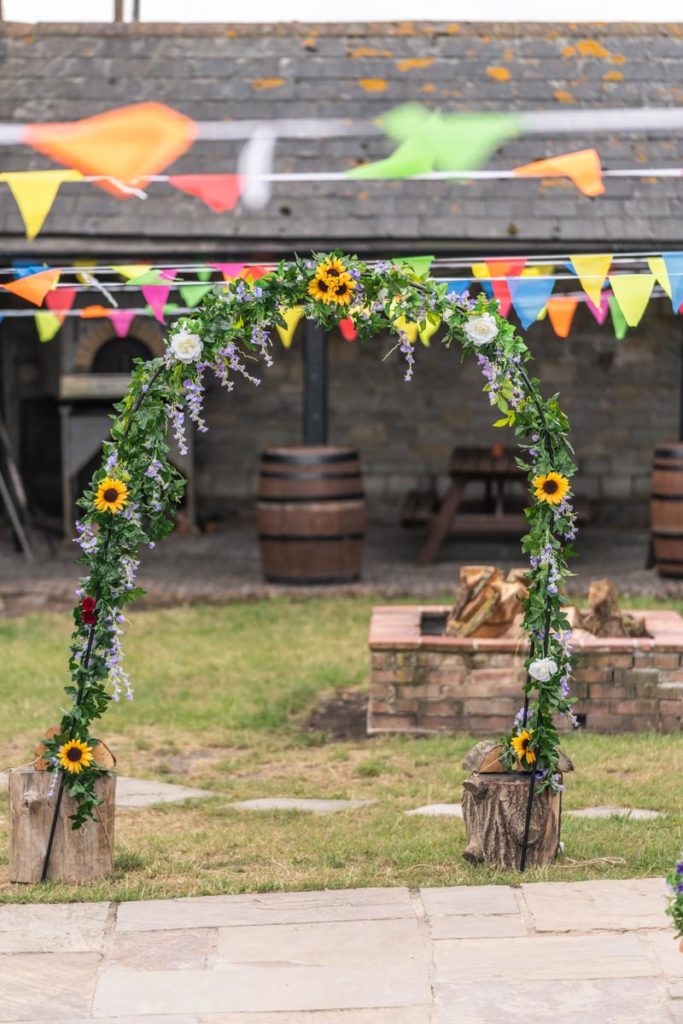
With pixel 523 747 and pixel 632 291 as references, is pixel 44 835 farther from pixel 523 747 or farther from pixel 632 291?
pixel 632 291

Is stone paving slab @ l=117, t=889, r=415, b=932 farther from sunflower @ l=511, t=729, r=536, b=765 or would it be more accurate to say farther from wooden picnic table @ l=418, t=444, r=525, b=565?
wooden picnic table @ l=418, t=444, r=525, b=565

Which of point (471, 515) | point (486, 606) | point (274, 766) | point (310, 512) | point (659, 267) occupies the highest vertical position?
point (659, 267)

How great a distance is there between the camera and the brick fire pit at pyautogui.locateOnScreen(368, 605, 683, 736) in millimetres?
6359

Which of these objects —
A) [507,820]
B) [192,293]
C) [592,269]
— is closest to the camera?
[507,820]

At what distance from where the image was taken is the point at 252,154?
8961mm

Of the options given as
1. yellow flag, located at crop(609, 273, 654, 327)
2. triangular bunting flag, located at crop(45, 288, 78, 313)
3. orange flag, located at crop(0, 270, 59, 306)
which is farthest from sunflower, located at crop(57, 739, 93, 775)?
triangular bunting flag, located at crop(45, 288, 78, 313)

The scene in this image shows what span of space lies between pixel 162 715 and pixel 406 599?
9.34 ft

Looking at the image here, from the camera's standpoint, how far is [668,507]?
9.59m

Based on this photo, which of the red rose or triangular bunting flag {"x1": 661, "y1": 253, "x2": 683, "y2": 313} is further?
triangular bunting flag {"x1": 661, "y1": 253, "x2": 683, "y2": 313}

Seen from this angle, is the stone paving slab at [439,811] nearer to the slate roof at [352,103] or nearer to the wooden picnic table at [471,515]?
the slate roof at [352,103]

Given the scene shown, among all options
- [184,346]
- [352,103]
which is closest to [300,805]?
[184,346]

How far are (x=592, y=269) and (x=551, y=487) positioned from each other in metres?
2.50

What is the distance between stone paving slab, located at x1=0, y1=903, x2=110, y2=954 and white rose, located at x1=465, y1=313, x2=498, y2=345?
2.02 m

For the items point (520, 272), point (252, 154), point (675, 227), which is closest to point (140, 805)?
point (520, 272)
